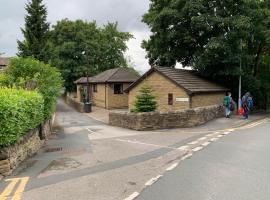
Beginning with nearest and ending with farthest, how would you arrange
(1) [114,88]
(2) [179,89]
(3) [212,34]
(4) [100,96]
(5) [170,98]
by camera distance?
(2) [179,89]
(5) [170,98]
(3) [212,34]
(1) [114,88]
(4) [100,96]

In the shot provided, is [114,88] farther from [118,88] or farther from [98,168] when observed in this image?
[98,168]

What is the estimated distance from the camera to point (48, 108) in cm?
2000

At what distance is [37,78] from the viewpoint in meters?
20.8

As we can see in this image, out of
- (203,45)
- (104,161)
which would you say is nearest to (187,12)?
(203,45)

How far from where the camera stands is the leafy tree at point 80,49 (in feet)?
182

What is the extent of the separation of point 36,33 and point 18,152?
104 ft

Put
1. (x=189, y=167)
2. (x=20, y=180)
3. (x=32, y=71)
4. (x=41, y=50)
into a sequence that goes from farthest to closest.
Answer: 1. (x=41, y=50)
2. (x=32, y=71)
3. (x=189, y=167)
4. (x=20, y=180)

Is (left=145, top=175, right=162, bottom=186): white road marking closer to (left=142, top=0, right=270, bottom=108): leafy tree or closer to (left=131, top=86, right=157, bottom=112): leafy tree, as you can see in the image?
(left=131, top=86, right=157, bottom=112): leafy tree

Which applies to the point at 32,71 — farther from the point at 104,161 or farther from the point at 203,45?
the point at 203,45

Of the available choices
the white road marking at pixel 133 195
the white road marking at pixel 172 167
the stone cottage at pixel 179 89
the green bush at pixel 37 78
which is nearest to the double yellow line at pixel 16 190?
the white road marking at pixel 133 195

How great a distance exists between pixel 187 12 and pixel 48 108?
16.2 metres

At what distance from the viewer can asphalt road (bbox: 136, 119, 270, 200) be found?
7730 mm

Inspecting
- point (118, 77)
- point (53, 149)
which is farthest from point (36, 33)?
point (53, 149)

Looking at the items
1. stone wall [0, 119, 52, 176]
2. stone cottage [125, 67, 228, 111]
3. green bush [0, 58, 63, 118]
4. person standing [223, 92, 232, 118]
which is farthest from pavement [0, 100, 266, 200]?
stone cottage [125, 67, 228, 111]
